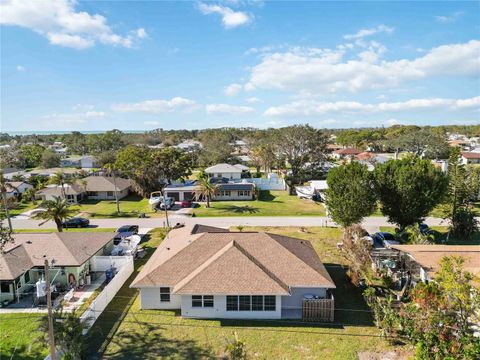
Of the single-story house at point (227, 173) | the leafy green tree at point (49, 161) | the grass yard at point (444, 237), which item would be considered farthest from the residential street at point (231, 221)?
the leafy green tree at point (49, 161)

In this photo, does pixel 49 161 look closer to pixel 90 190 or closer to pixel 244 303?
pixel 90 190

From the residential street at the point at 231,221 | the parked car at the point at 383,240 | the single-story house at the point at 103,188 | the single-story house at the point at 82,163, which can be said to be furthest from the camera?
the single-story house at the point at 82,163

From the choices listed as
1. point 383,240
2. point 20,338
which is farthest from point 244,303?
point 383,240

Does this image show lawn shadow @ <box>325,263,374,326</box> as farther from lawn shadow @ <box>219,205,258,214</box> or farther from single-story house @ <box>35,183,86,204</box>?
single-story house @ <box>35,183,86,204</box>

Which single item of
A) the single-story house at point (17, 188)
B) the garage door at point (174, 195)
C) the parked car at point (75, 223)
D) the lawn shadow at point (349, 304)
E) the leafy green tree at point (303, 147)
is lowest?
the lawn shadow at point (349, 304)

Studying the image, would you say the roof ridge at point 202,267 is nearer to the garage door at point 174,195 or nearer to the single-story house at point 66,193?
the garage door at point 174,195

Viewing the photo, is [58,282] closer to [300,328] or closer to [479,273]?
[300,328]

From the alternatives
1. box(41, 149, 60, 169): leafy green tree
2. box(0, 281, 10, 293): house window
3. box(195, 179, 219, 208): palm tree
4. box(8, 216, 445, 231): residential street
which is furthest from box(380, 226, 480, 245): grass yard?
box(41, 149, 60, 169): leafy green tree
